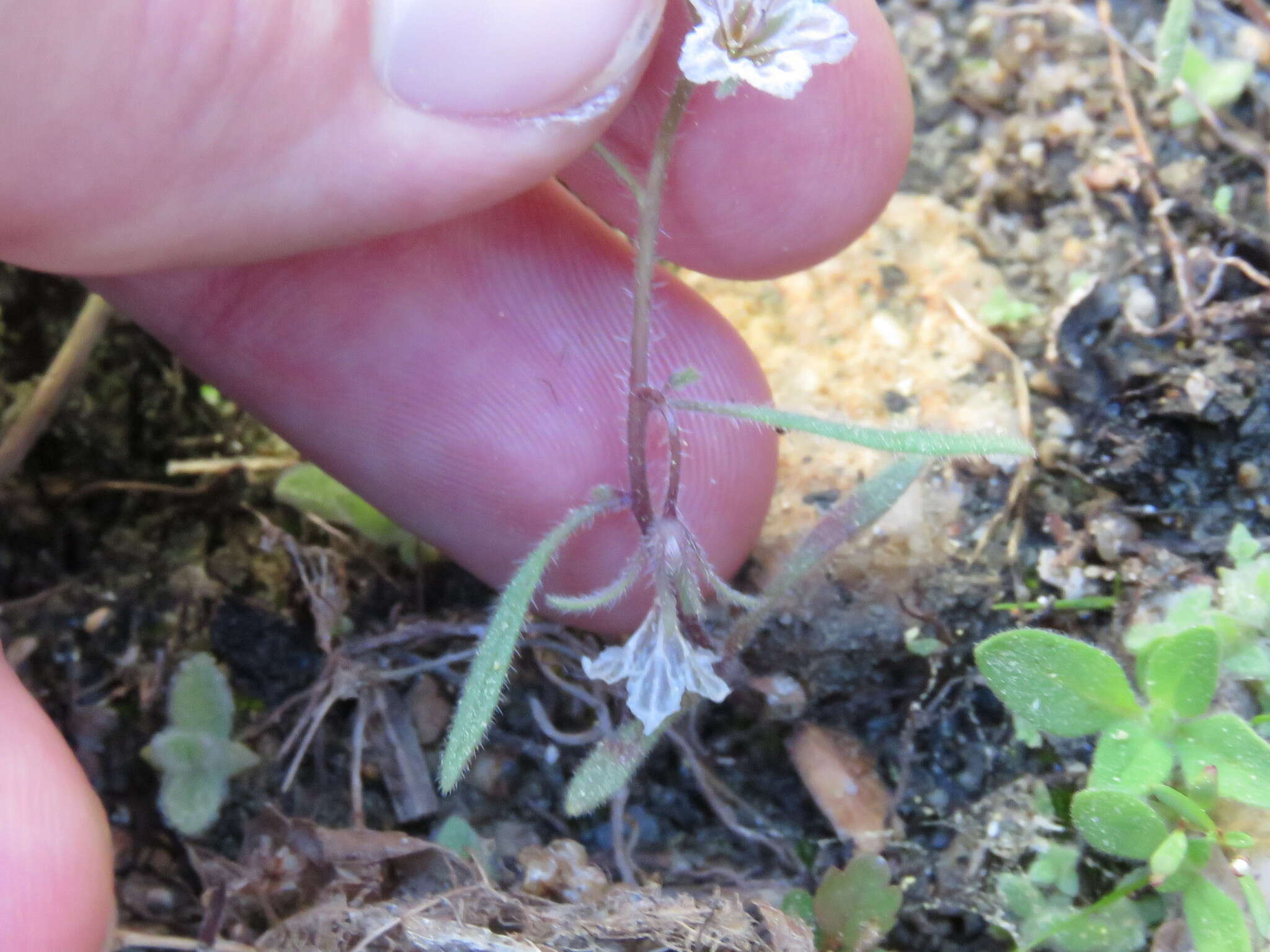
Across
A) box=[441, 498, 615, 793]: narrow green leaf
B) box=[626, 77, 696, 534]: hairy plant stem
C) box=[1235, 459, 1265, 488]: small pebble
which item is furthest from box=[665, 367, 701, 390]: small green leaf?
box=[1235, 459, 1265, 488]: small pebble

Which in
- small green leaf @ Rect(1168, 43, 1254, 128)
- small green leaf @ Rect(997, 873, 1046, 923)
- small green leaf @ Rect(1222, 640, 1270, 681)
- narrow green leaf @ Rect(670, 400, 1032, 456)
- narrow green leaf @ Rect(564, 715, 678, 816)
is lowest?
small green leaf @ Rect(997, 873, 1046, 923)

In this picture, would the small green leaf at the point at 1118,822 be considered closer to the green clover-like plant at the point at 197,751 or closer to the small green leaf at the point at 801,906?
the small green leaf at the point at 801,906

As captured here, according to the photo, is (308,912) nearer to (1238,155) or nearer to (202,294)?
(202,294)

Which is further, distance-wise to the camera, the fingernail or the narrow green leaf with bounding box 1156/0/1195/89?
the narrow green leaf with bounding box 1156/0/1195/89

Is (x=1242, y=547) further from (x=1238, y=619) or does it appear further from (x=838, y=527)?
(x=838, y=527)

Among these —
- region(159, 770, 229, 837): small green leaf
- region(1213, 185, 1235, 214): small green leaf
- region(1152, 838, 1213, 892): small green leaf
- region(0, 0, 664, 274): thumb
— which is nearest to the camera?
region(0, 0, 664, 274): thumb

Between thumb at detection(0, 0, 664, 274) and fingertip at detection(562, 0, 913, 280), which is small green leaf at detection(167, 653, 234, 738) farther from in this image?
fingertip at detection(562, 0, 913, 280)

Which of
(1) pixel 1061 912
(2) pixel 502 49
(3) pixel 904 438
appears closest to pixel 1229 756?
(1) pixel 1061 912

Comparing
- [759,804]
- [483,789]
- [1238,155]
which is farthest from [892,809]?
[1238,155]
